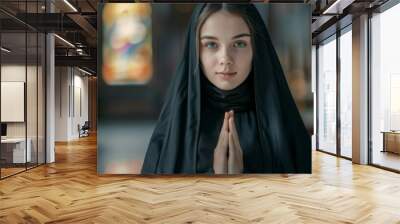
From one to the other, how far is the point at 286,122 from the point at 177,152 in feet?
6.19

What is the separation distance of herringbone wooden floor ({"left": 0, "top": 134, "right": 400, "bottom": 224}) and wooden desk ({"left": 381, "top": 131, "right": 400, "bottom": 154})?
681 millimetres

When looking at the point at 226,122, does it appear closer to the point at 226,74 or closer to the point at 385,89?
the point at 226,74

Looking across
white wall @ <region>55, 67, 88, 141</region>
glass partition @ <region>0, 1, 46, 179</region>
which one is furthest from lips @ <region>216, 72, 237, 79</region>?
white wall @ <region>55, 67, 88, 141</region>

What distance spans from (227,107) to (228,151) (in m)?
0.73

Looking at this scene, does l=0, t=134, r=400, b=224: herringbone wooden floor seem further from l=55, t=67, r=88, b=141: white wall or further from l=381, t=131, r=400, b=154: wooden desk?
l=55, t=67, r=88, b=141: white wall

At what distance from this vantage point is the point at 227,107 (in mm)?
6340

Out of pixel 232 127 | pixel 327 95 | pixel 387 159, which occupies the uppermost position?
pixel 327 95

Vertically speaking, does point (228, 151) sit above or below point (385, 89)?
below

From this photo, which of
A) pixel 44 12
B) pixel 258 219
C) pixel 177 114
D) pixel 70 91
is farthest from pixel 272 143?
pixel 70 91

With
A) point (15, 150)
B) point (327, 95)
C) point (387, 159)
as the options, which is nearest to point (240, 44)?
point (387, 159)

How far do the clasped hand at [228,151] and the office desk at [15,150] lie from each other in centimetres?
363

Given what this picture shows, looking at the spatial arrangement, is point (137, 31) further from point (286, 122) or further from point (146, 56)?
point (286, 122)

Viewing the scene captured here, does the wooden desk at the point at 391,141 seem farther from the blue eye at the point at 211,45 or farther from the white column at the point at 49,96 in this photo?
→ the white column at the point at 49,96

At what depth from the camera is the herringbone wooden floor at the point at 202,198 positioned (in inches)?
158
